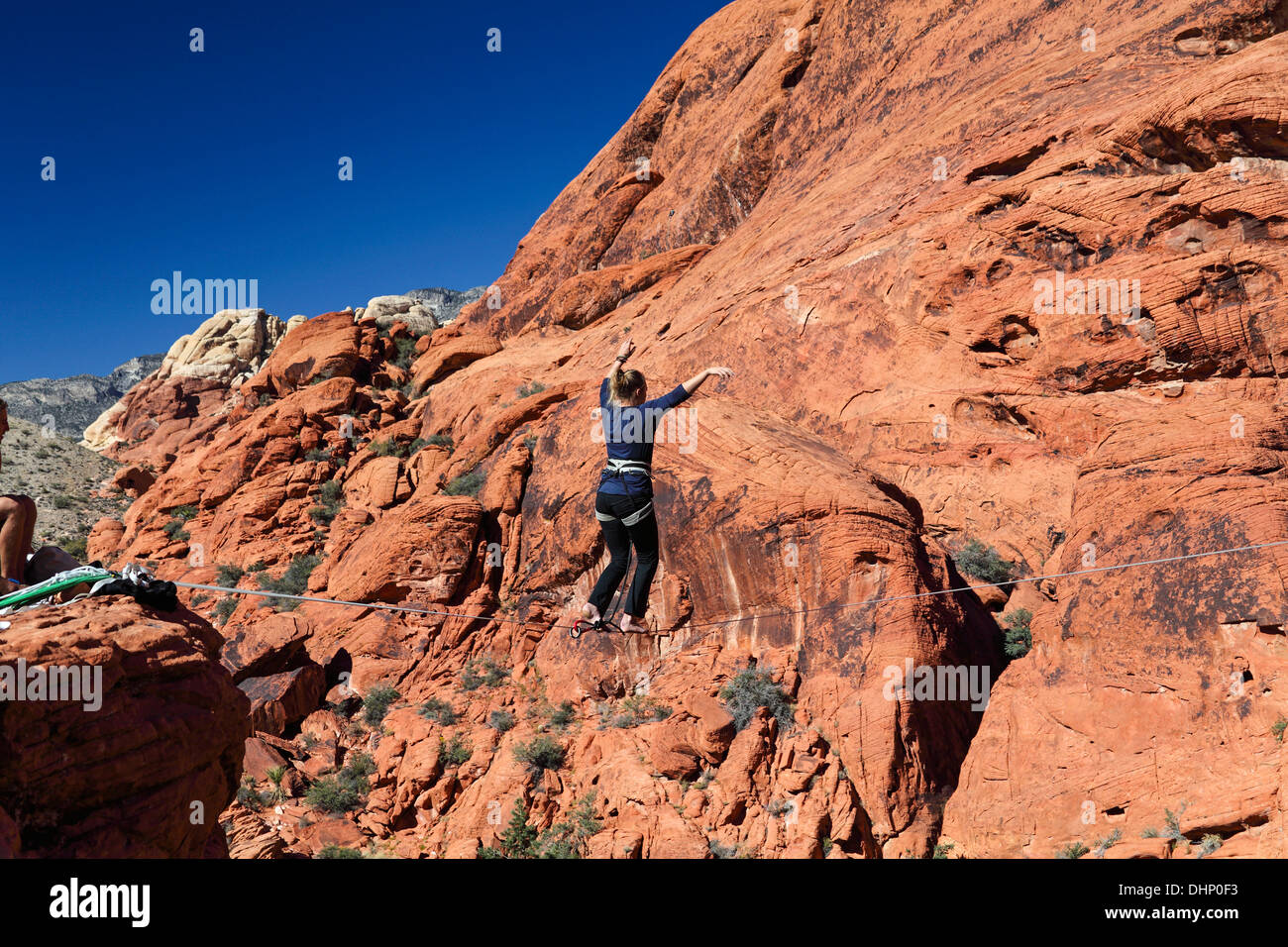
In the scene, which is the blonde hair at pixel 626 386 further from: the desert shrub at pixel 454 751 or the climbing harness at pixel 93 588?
the desert shrub at pixel 454 751

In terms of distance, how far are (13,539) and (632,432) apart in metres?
5.45

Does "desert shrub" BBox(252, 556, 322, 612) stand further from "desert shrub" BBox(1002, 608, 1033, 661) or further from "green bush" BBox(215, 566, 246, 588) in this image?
"desert shrub" BBox(1002, 608, 1033, 661)

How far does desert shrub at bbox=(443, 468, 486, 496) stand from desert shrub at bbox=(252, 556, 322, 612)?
4.35 meters

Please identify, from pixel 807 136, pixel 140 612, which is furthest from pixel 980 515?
pixel 807 136

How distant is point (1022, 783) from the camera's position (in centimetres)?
1180

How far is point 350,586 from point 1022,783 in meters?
15.4

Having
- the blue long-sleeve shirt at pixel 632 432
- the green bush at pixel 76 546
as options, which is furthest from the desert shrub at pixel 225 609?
the blue long-sleeve shirt at pixel 632 432

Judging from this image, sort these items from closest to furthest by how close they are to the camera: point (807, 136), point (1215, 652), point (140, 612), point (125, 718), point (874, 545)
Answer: point (125, 718)
point (140, 612)
point (1215, 652)
point (874, 545)
point (807, 136)

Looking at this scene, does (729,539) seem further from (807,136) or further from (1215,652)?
(807,136)

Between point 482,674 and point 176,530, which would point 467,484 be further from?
point 176,530

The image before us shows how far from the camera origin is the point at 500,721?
17.0 m

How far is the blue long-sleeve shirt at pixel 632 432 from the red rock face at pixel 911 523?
18.3 ft

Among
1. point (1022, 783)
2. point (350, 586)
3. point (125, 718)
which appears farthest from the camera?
point (350, 586)

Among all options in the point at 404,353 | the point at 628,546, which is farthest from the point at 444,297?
the point at 628,546
